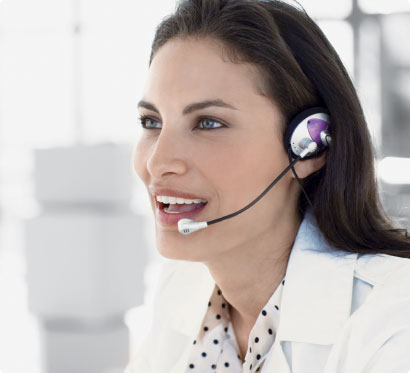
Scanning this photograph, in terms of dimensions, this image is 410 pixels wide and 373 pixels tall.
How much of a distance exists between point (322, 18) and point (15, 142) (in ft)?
10.9

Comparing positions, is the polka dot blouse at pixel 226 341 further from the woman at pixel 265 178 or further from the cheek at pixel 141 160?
the cheek at pixel 141 160

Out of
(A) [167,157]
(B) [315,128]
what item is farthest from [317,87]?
(A) [167,157]

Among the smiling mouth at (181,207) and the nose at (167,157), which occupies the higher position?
the nose at (167,157)

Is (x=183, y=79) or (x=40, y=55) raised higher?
(x=40, y=55)

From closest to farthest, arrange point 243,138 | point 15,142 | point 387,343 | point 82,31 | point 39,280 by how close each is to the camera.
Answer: point 387,343 → point 243,138 → point 39,280 → point 82,31 → point 15,142

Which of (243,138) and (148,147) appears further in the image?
(148,147)

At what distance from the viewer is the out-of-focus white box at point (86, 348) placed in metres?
3.13

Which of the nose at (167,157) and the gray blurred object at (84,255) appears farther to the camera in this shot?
the gray blurred object at (84,255)

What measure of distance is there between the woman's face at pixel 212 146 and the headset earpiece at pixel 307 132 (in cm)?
3

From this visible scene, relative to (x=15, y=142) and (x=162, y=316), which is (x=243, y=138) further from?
(x=15, y=142)

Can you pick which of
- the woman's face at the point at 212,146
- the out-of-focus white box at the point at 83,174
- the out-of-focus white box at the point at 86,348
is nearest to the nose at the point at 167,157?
the woman's face at the point at 212,146

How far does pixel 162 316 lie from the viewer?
1674 mm

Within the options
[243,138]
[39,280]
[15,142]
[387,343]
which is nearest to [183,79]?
[243,138]

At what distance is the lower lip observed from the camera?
1.32 m
